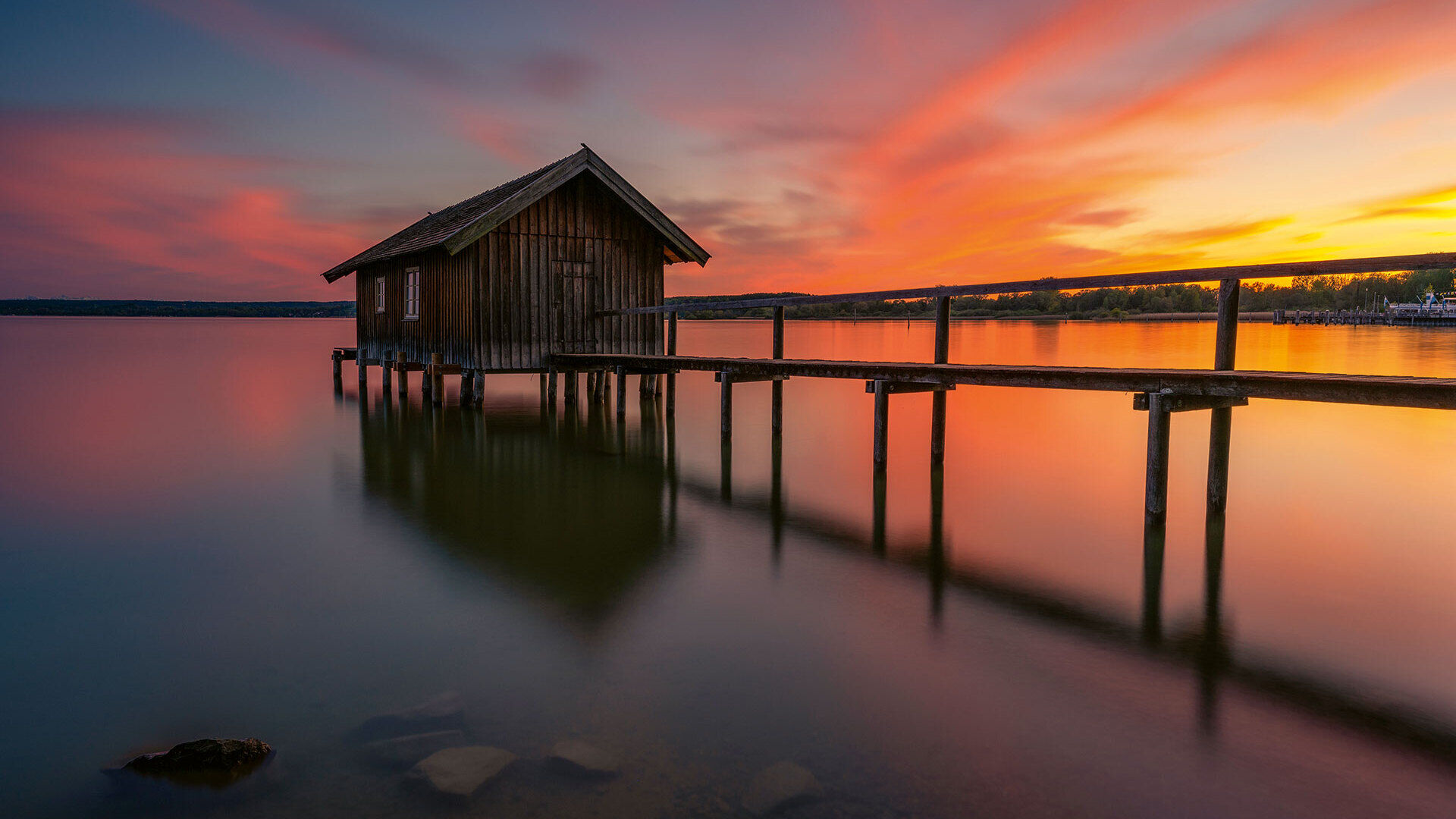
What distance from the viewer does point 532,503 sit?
10148mm

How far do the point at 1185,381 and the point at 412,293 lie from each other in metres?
18.4

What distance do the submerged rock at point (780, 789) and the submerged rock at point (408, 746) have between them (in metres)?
1.50

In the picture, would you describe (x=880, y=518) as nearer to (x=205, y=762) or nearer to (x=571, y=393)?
(x=205, y=762)

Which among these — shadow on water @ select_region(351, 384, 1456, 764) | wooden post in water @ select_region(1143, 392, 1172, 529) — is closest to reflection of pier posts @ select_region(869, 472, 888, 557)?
shadow on water @ select_region(351, 384, 1456, 764)

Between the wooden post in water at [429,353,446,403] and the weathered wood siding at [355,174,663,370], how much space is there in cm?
16

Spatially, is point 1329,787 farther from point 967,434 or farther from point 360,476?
point 967,434

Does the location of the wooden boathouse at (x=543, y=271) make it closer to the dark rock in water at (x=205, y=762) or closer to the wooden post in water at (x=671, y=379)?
the wooden post in water at (x=671, y=379)

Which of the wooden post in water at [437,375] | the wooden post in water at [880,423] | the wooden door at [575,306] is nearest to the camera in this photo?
the wooden post in water at [880,423]

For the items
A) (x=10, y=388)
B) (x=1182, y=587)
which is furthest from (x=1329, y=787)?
(x=10, y=388)

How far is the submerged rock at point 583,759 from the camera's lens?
3855 mm

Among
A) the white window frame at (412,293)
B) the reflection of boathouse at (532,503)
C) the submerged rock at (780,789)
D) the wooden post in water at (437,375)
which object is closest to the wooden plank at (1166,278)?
the reflection of boathouse at (532,503)

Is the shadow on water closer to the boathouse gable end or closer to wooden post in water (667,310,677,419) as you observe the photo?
wooden post in water (667,310,677,419)

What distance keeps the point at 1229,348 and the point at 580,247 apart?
13.9 m

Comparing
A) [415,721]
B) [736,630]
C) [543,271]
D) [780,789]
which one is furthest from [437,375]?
[780,789]
